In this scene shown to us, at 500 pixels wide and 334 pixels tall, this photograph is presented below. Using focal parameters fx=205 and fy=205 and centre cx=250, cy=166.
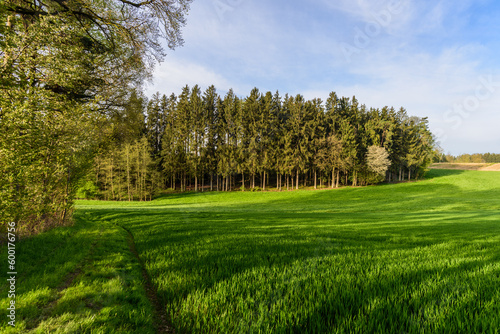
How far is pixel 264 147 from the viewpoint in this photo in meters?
46.6

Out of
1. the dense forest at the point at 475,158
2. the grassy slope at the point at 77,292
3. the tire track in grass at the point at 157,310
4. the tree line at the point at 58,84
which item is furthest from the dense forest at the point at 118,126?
the dense forest at the point at 475,158

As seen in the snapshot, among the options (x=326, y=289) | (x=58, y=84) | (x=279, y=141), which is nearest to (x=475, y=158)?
(x=279, y=141)

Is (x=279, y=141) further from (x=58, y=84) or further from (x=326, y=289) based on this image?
(x=326, y=289)

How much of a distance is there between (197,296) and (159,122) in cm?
6301

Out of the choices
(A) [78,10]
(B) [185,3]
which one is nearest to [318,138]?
(B) [185,3]

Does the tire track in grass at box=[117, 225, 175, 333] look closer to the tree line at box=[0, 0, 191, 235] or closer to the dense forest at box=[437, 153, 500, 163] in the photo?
the tree line at box=[0, 0, 191, 235]

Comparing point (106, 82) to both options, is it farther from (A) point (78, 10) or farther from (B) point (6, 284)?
(B) point (6, 284)

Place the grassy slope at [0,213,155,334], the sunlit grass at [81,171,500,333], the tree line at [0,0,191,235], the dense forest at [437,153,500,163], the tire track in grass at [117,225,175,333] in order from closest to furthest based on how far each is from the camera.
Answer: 1. the sunlit grass at [81,171,500,333]
2. the grassy slope at [0,213,155,334]
3. the tire track in grass at [117,225,175,333]
4. the tree line at [0,0,191,235]
5. the dense forest at [437,153,500,163]

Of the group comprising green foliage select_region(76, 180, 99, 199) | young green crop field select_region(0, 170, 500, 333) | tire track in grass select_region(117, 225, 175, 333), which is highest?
young green crop field select_region(0, 170, 500, 333)

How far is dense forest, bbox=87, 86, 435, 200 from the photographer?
42.0 meters

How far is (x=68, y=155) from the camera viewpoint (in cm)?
876

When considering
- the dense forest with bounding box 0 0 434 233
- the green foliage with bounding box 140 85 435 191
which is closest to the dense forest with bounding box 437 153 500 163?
the green foliage with bounding box 140 85 435 191

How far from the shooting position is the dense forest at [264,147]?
42.0m

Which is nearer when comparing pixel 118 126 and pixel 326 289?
pixel 326 289
